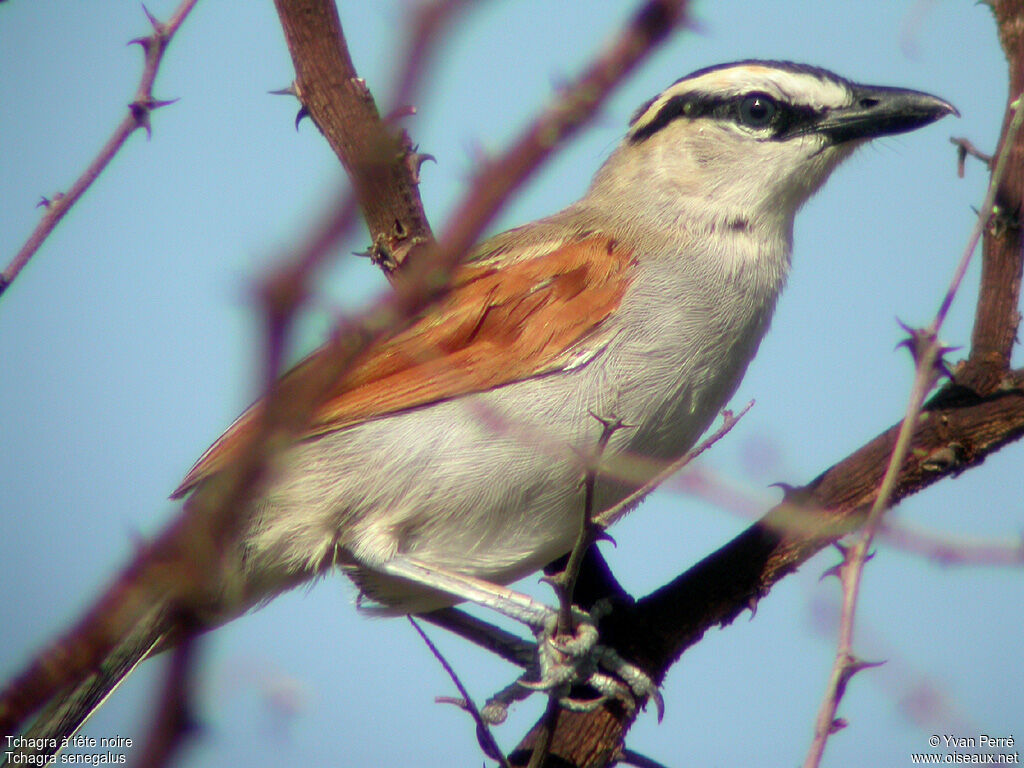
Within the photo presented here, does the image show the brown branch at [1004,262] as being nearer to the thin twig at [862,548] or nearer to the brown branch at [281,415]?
the thin twig at [862,548]

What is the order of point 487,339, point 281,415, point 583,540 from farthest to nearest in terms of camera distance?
point 487,339, point 583,540, point 281,415

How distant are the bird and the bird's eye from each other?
0.25 ft

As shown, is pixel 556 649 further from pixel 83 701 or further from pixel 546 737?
pixel 83 701

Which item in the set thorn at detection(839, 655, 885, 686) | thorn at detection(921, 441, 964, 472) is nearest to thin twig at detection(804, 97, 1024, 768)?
thorn at detection(839, 655, 885, 686)

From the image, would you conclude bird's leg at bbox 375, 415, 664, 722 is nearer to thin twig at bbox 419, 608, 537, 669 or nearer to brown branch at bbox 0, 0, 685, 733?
thin twig at bbox 419, 608, 537, 669

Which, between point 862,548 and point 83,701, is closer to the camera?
point 862,548

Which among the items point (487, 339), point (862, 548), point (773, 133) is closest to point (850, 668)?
point (862, 548)

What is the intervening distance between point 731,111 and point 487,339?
156 centimetres

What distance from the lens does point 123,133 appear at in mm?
2918

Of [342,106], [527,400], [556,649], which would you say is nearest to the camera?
[556,649]

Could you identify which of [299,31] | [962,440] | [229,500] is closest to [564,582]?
[962,440]

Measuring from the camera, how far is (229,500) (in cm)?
83

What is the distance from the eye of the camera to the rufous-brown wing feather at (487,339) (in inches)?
153

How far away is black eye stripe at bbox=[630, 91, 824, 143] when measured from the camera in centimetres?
451
